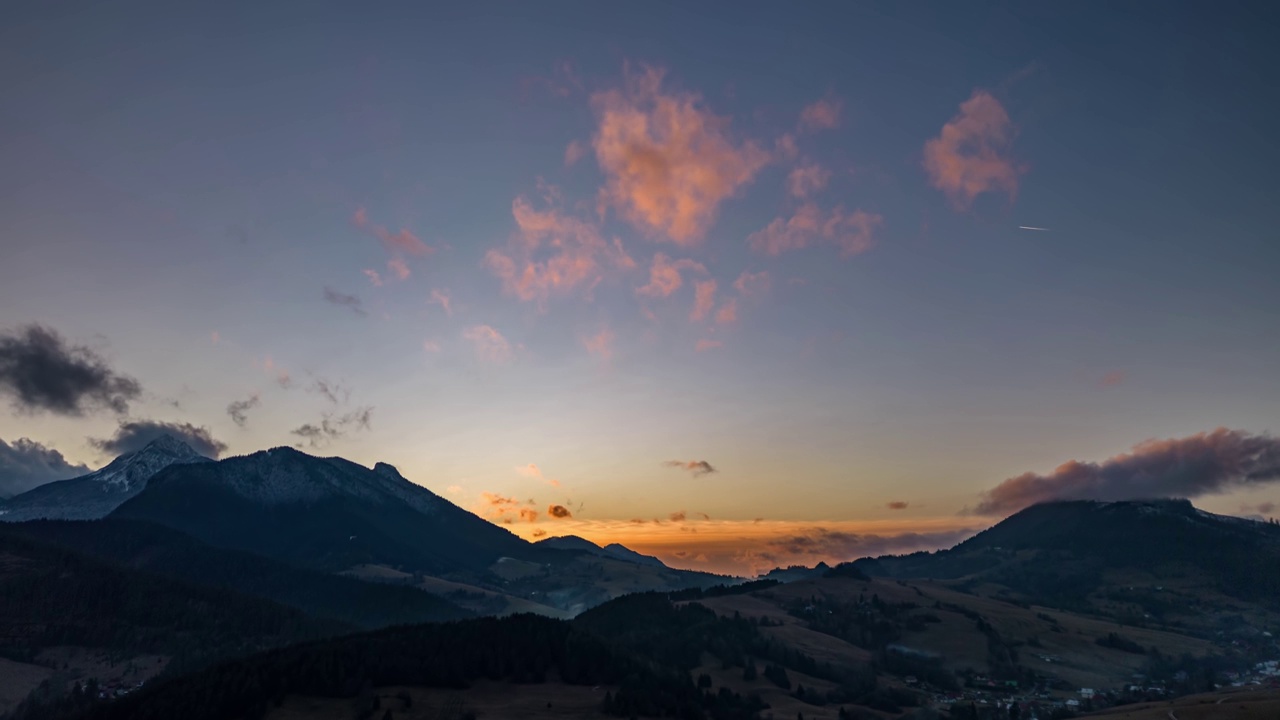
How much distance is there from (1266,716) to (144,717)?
270 meters

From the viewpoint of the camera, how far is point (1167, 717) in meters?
199

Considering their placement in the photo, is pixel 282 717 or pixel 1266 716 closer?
pixel 1266 716

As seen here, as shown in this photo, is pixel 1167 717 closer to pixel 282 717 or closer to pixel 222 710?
pixel 282 717

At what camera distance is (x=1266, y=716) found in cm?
18188

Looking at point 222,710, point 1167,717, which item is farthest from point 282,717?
point 1167,717

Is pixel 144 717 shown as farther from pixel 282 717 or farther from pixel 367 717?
pixel 367 717

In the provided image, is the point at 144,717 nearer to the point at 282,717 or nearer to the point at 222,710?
the point at 222,710

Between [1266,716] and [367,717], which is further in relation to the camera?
[367,717]

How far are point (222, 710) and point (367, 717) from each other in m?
35.2

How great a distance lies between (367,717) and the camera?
19838 centimetres

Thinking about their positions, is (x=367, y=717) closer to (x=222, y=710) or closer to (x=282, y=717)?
(x=282, y=717)

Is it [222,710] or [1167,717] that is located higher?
[222,710]

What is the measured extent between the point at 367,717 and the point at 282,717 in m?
20.9

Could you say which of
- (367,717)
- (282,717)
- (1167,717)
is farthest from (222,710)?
(1167,717)
